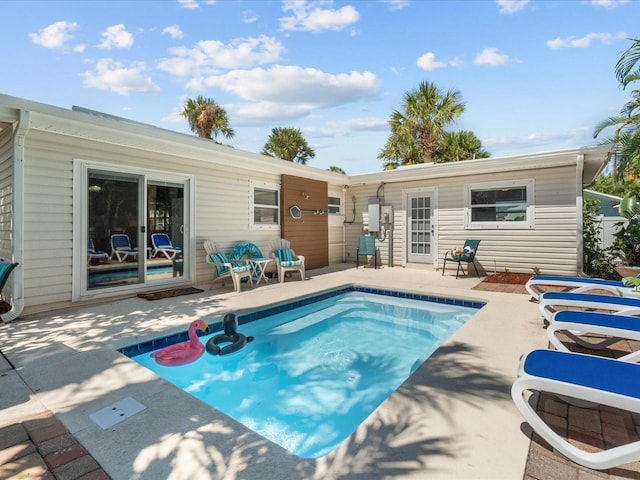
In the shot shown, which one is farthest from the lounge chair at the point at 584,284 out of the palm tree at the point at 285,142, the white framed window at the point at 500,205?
the palm tree at the point at 285,142

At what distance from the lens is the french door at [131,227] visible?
532 cm

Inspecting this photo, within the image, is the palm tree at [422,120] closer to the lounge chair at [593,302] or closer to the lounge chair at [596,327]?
the lounge chair at [593,302]

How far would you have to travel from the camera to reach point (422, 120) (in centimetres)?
1429

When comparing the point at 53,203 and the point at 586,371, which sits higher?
the point at 53,203

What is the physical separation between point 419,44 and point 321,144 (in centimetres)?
1323

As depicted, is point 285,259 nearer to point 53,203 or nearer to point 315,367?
point 315,367

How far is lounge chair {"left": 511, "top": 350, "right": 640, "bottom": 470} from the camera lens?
5.18ft

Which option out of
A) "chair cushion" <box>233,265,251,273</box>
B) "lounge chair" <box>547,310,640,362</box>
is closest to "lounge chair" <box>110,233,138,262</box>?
"chair cushion" <box>233,265,251,273</box>

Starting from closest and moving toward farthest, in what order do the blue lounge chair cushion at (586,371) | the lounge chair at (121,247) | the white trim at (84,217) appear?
the blue lounge chair cushion at (586,371), the white trim at (84,217), the lounge chair at (121,247)

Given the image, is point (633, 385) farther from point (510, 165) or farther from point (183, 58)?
point (183, 58)

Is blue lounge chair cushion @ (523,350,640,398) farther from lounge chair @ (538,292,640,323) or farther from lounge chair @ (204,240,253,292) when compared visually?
lounge chair @ (204,240,253,292)

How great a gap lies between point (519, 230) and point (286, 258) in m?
5.33

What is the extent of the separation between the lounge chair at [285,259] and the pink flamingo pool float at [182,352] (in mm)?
3414

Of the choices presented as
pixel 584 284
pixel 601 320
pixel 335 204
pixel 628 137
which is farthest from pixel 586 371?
pixel 335 204
